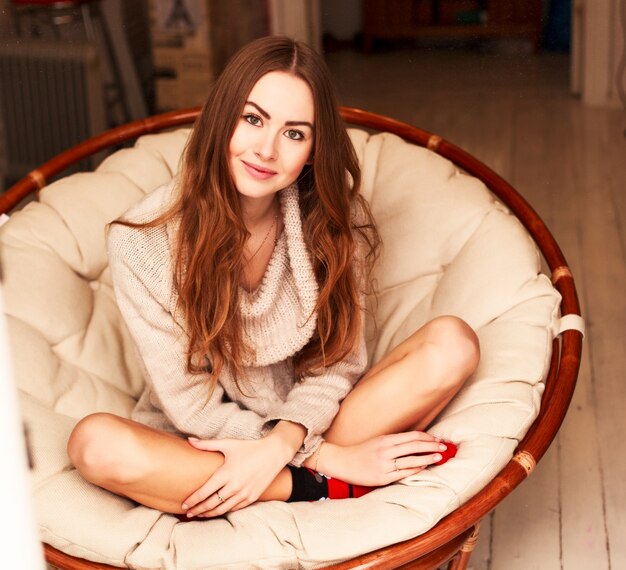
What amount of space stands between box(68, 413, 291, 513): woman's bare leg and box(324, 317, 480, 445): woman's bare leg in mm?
246

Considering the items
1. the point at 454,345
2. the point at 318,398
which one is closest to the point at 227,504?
the point at 318,398

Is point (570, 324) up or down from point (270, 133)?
down

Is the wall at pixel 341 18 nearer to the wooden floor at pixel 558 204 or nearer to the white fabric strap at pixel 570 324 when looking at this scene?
the wooden floor at pixel 558 204

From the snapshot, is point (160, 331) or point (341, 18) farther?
point (341, 18)

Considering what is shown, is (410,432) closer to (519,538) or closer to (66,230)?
(519,538)

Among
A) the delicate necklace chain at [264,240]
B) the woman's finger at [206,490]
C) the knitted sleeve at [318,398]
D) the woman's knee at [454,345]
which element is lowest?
the woman's finger at [206,490]

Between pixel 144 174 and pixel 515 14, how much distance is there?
10.7 feet

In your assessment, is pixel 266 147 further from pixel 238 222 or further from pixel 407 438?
pixel 407 438

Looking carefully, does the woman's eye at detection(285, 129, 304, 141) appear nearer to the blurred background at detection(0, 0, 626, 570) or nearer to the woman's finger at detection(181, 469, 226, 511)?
the woman's finger at detection(181, 469, 226, 511)

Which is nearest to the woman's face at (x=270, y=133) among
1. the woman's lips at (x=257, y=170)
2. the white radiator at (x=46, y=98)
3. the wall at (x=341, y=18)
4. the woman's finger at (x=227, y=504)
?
the woman's lips at (x=257, y=170)

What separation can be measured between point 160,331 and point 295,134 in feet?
1.21

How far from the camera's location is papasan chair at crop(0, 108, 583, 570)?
132 centimetres

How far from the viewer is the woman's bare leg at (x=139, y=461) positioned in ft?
4.42

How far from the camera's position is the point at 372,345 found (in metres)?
1.88
